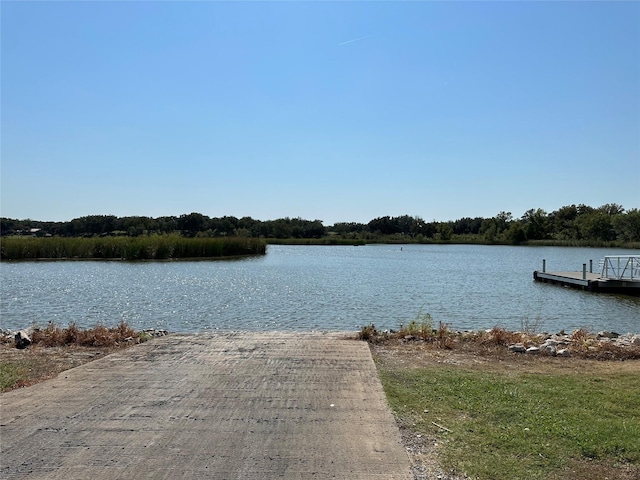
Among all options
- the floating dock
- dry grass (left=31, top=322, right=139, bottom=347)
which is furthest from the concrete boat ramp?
the floating dock

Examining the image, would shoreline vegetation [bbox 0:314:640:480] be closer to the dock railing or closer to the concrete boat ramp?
the concrete boat ramp

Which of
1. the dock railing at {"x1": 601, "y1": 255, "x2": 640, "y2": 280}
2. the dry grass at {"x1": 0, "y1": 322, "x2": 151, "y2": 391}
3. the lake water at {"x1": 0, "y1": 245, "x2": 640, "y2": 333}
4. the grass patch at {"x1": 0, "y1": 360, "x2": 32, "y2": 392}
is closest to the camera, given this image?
the grass patch at {"x1": 0, "y1": 360, "x2": 32, "y2": 392}

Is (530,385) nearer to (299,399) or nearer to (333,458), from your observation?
(299,399)

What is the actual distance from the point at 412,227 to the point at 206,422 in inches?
5000

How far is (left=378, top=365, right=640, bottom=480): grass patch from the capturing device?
384 cm

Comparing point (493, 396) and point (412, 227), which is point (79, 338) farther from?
point (412, 227)

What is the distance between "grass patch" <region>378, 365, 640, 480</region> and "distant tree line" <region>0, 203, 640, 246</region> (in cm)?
7503

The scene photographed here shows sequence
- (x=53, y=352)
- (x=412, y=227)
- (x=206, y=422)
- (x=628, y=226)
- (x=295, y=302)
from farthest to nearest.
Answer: (x=412, y=227), (x=628, y=226), (x=295, y=302), (x=53, y=352), (x=206, y=422)

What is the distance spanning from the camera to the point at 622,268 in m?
25.4

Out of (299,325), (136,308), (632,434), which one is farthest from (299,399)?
(136,308)

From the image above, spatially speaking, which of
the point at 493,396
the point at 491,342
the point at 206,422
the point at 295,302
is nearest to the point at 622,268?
the point at 295,302

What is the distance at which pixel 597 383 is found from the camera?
6.01 m

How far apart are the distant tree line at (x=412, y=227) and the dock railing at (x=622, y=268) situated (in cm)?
5522

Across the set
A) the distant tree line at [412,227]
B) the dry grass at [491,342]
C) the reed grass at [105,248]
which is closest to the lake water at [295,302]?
the dry grass at [491,342]
